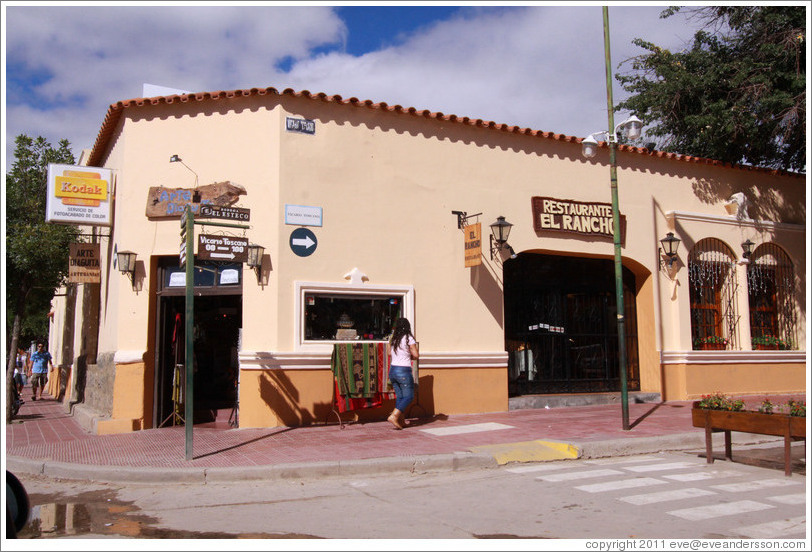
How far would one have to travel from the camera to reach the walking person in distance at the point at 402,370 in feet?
34.2

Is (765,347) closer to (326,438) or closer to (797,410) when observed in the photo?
(797,410)

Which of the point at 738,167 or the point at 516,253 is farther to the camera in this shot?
the point at 738,167

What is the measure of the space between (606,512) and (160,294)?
26.2 feet

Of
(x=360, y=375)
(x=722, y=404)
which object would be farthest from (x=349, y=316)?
(x=722, y=404)

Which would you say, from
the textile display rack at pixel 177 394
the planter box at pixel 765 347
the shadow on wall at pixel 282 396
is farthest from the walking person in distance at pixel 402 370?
the planter box at pixel 765 347

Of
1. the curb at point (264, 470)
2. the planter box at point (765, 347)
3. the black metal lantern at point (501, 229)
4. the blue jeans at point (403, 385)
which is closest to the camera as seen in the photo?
the curb at point (264, 470)

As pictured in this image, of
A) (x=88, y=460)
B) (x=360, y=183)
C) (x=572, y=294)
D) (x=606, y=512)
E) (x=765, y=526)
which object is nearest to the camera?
(x=765, y=526)

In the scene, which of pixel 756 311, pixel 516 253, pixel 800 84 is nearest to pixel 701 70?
pixel 800 84

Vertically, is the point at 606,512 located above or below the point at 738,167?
below

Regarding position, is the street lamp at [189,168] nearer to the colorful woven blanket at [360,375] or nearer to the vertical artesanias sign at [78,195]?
the vertical artesanias sign at [78,195]

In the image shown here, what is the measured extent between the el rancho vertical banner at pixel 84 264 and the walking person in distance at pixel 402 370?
588cm

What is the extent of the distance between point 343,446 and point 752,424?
499cm

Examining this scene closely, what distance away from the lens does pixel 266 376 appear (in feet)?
35.0

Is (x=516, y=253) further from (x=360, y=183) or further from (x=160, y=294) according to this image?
(x=160, y=294)
